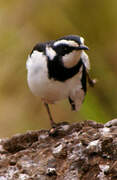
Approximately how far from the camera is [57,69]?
3.77 meters

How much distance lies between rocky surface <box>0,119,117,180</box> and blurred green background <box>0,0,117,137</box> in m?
1.68

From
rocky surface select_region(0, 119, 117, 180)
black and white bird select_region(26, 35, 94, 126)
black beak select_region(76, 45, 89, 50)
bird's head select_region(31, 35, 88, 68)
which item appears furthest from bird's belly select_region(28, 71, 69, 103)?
rocky surface select_region(0, 119, 117, 180)

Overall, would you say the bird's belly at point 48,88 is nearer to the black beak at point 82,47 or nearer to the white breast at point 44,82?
the white breast at point 44,82

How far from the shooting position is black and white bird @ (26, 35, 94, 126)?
3.71 meters

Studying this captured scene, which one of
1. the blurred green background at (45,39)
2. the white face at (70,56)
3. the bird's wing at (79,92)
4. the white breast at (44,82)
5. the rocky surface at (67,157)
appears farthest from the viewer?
the blurred green background at (45,39)

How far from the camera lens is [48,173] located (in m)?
2.93

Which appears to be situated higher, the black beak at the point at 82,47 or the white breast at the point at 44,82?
the black beak at the point at 82,47

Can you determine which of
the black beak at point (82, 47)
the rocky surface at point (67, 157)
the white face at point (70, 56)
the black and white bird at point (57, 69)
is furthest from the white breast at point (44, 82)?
the rocky surface at point (67, 157)

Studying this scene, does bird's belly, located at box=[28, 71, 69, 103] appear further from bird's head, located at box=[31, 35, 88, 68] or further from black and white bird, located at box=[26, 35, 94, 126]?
bird's head, located at box=[31, 35, 88, 68]

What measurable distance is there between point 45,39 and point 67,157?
2.32 metres

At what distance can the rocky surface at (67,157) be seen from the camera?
287 cm

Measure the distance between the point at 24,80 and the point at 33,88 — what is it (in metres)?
1.33

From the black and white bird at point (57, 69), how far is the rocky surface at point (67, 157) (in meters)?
0.52

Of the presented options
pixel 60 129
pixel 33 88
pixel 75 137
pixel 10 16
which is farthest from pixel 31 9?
pixel 75 137
